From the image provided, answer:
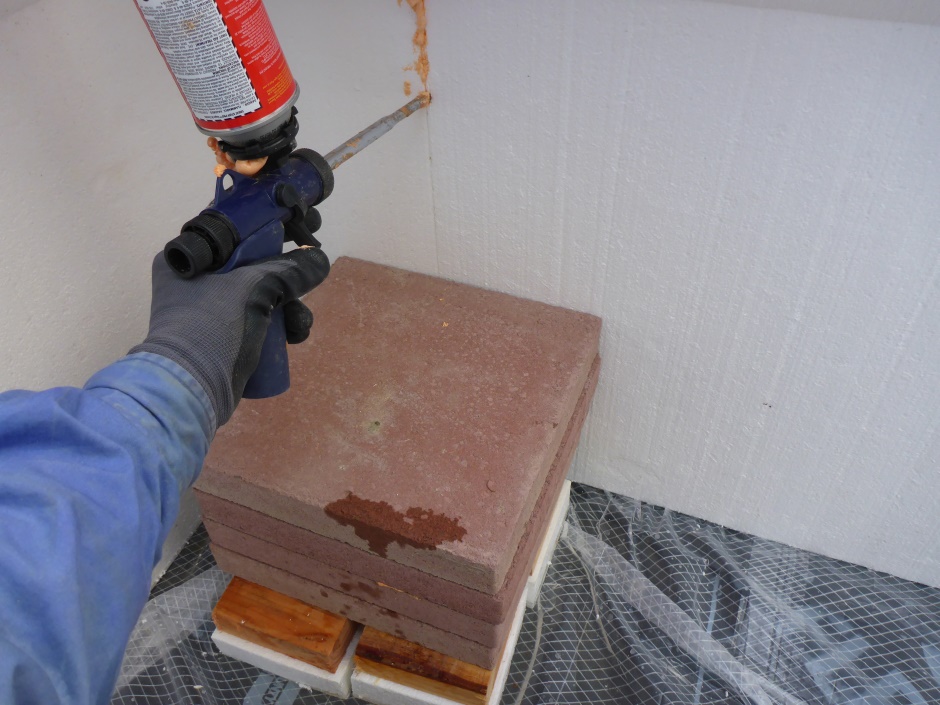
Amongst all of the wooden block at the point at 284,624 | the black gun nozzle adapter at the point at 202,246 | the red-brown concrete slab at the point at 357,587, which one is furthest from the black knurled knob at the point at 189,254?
the wooden block at the point at 284,624

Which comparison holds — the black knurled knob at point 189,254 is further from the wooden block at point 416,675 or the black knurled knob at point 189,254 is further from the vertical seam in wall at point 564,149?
the wooden block at point 416,675

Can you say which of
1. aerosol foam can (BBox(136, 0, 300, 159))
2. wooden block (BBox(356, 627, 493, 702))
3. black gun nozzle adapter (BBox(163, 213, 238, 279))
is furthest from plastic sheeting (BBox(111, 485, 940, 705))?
aerosol foam can (BBox(136, 0, 300, 159))

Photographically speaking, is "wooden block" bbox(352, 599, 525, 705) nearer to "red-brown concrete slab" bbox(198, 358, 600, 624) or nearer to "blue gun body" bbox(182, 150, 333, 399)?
"red-brown concrete slab" bbox(198, 358, 600, 624)

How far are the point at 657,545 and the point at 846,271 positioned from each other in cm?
66

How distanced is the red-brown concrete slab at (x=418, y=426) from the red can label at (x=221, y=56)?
440 millimetres

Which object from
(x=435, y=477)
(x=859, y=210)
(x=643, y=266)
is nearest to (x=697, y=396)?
(x=643, y=266)

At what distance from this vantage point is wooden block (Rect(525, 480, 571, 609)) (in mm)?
1188

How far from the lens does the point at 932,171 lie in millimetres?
828

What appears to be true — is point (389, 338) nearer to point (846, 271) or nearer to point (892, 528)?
point (846, 271)

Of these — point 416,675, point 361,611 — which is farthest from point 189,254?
point 416,675

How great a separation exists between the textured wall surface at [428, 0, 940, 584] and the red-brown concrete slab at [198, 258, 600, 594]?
0.13 meters

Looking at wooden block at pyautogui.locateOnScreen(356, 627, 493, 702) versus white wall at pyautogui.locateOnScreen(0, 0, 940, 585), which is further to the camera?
wooden block at pyautogui.locateOnScreen(356, 627, 493, 702)

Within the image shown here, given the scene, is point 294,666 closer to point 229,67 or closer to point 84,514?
point 84,514

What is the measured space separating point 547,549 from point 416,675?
13.0 inches
